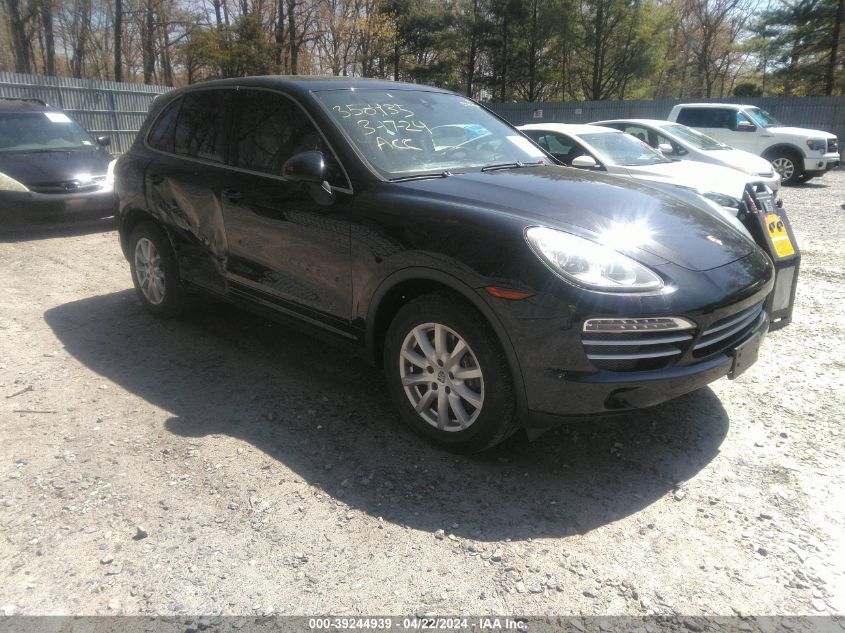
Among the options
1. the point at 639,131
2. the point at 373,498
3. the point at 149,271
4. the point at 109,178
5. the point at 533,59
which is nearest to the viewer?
the point at 373,498

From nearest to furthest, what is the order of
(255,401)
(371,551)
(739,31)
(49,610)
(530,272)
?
(49,610)
(371,551)
(530,272)
(255,401)
(739,31)

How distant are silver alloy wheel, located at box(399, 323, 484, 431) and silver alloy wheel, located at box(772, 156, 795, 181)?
14.8m

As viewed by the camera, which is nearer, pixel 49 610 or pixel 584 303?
pixel 49 610

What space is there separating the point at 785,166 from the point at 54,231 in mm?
15044

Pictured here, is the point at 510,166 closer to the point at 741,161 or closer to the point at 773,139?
the point at 741,161

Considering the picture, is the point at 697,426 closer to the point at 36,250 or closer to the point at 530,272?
the point at 530,272

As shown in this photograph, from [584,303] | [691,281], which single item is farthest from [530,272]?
[691,281]

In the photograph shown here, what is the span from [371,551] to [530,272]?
1.30m

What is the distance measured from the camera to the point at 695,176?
8.35 metres

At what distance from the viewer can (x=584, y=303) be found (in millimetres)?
2637

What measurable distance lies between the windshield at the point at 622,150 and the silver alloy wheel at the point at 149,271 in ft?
19.8

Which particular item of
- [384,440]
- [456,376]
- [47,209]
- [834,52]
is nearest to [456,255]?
[456,376]

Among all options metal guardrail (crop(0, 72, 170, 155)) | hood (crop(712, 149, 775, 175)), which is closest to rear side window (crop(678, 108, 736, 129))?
hood (crop(712, 149, 775, 175))

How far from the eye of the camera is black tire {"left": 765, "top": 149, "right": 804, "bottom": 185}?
1487 cm
